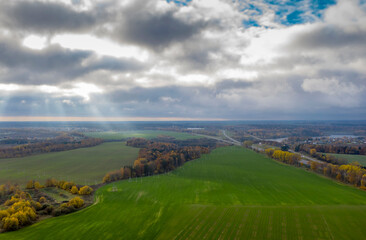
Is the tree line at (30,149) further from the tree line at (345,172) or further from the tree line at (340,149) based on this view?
the tree line at (340,149)

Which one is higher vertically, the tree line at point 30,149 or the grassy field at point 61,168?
the tree line at point 30,149

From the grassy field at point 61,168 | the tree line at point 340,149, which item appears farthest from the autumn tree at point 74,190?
the tree line at point 340,149

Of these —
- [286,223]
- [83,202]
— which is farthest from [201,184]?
[83,202]

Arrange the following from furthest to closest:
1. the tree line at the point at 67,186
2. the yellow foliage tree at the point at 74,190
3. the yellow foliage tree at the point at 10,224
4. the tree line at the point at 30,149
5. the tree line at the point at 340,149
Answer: the tree line at the point at 340,149
the tree line at the point at 30,149
the yellow foliage tree at the point at 74,190
the tree line at the point at 67,186
the yellow foliage tree at the point at 10,224

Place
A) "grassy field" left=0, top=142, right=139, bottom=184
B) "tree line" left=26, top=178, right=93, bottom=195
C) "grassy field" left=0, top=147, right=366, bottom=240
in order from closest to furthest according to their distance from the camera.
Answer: "grassy field" left=0, top=147, right=366, bottom=240
"tree line" left=26, top=178, right=93, bottom=195
"grassy field" left=0, top=142, right=139, bottom=184

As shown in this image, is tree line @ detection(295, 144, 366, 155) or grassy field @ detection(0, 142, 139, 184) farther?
tree line @ detection(295, 144, 366, 155)

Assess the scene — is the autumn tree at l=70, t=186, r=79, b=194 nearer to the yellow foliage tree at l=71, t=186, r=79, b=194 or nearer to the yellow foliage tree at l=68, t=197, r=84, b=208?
the yellow foliage tree at l=71, t=186, r=79, b=194

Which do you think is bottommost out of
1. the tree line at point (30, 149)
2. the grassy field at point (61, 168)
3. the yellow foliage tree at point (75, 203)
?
the grassy field at point (61, 168)

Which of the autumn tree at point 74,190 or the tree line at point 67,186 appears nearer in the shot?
the tree line at point 67,186

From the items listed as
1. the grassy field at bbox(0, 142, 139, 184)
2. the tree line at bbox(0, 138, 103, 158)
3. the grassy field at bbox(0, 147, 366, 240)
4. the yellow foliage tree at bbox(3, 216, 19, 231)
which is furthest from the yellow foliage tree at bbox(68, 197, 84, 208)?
the tree line at bbox(0, 138, 103, 158)
